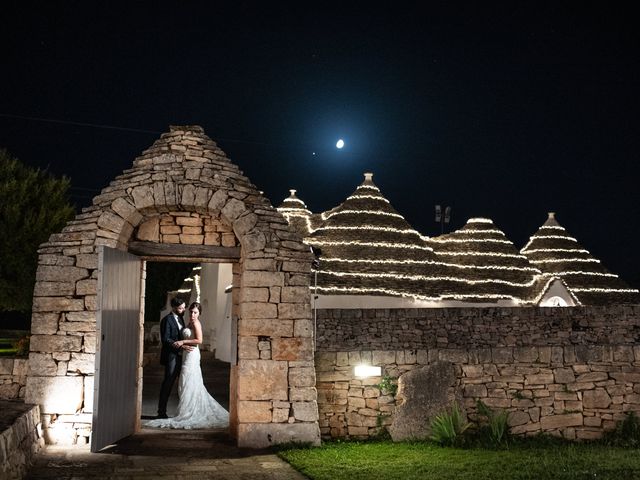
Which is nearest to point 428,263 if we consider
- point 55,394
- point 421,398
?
point 421,398

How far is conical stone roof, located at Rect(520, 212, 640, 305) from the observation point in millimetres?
27672

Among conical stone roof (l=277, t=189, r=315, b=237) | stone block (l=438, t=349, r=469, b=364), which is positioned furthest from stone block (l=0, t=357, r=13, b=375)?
conical stone roof (l=277, t=189, r=315, b=237)

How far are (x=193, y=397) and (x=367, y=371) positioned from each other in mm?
2941

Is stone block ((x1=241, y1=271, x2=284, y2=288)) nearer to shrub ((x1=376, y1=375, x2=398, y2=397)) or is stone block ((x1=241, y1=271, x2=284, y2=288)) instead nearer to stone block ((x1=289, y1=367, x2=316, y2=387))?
stone block ((x1=289, y1=367, x2=316, y2=387))

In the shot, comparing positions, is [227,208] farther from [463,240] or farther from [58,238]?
[463,240]

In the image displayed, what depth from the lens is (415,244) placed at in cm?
2469

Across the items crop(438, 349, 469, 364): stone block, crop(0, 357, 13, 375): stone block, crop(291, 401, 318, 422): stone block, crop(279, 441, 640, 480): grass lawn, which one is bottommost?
crop(279, 441, 640, 480): grass lawn

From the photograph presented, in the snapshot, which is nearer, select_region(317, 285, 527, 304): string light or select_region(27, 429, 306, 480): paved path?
select_region(27, 429, 306, 480): paved path

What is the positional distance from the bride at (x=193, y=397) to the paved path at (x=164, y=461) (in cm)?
102

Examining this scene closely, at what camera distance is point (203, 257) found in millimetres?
9156

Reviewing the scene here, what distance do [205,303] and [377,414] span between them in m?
17.4

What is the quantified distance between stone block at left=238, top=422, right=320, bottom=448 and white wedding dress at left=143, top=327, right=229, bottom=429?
158 cm

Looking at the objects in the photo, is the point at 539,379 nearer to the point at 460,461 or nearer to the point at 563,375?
the point at 563,375

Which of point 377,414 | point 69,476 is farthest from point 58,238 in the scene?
point 377,414
